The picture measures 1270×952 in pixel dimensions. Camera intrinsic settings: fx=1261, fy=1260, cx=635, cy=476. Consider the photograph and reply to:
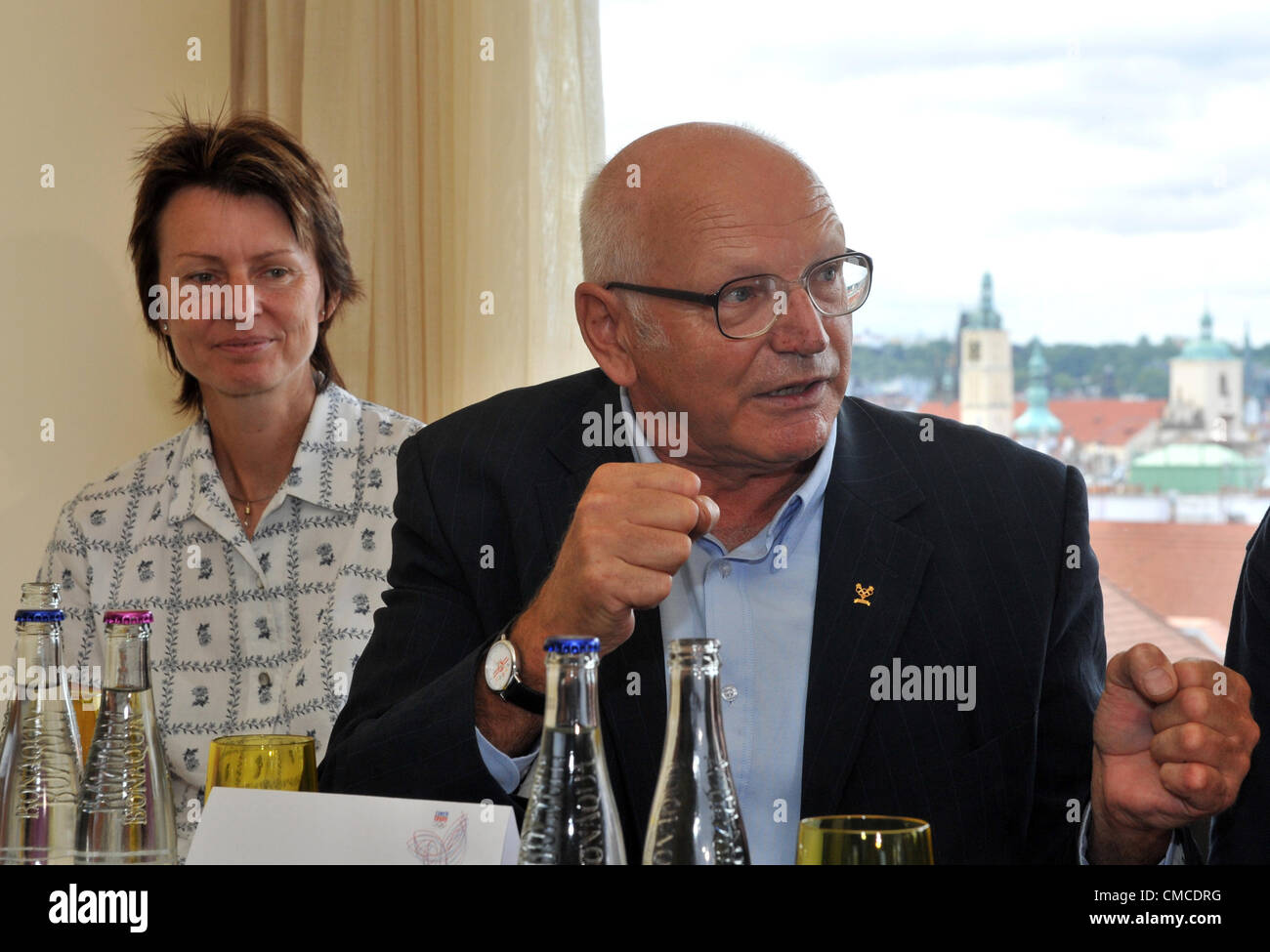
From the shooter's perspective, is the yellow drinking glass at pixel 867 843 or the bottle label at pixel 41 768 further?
the bottle label at pixel 41 768

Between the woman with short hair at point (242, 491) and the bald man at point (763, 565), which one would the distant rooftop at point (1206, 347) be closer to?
the bald man at point (763, 565)

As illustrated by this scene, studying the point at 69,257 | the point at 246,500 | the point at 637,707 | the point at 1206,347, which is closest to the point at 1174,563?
the point at 1206,347

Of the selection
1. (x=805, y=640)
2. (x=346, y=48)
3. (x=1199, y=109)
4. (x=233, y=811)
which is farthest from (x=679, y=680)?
(x=346, y=48)

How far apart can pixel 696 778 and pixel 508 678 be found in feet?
1.19

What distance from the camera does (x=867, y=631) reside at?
135 centimetres

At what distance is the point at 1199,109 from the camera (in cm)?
230

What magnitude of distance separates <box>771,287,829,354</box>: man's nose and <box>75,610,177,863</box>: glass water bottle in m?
0.74

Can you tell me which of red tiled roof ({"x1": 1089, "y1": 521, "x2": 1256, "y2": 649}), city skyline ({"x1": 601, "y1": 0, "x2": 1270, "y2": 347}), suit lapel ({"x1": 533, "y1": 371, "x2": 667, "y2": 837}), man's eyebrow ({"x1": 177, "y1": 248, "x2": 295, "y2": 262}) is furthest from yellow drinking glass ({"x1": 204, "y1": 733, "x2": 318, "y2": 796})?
red tiled roof ({"x1": 1089, "y1": 521, "x2": 1256, "y2": 649})

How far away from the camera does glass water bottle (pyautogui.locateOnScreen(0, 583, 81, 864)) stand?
105 cm

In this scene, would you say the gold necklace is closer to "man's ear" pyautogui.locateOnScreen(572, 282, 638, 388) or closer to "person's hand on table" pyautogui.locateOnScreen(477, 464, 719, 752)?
"man's ear" pyautogui.locateOnScreen(572, 282, 638, 388)

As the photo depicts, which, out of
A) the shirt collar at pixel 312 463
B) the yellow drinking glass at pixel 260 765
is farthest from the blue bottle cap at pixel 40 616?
the shirt collar at pixel 312 463

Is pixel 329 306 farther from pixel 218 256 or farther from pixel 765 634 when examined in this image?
pixel 765 634

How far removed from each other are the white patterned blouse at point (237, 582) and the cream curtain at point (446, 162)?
0.70 metres

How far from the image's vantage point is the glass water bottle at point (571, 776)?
753 millimetres
